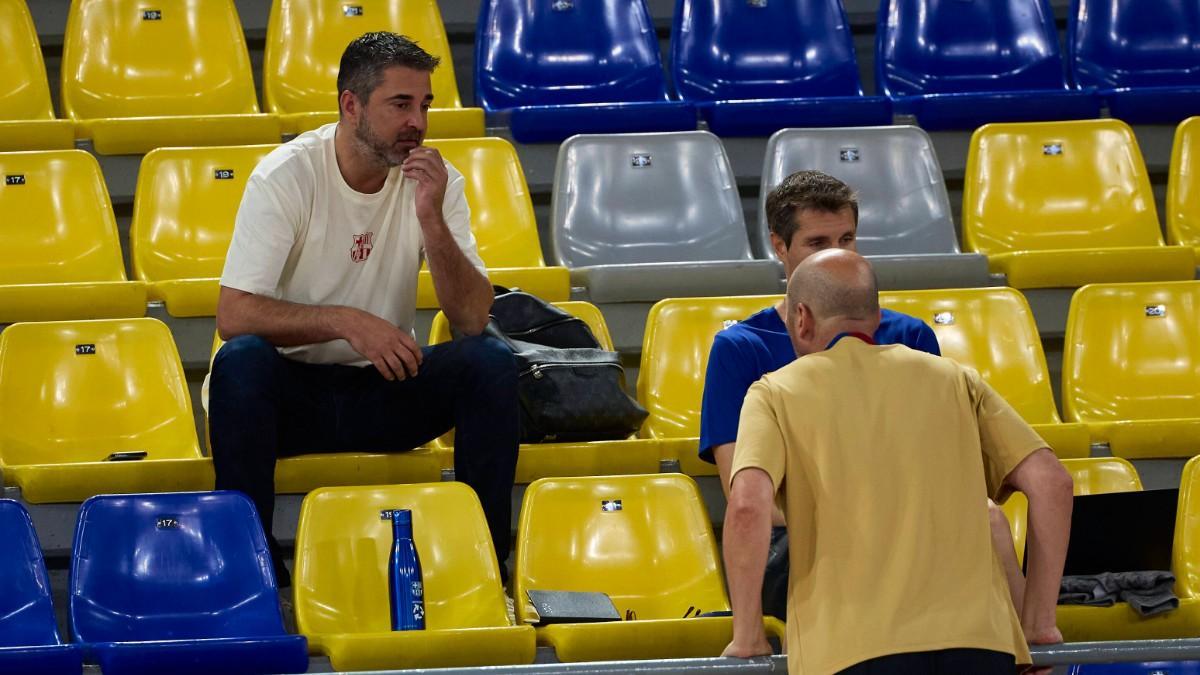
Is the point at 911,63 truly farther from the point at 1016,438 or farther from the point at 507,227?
the point at 1016,438

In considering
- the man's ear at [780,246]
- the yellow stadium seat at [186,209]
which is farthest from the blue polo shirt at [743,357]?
the yellow stadium seat at [186,209]

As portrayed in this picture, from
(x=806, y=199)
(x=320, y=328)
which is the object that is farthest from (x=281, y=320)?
(x=806, y=199)

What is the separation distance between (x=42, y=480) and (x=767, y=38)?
9.59 feet

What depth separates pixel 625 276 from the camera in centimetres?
469

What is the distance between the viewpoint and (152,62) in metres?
5.46

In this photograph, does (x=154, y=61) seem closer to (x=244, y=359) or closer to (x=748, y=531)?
(x=244, y=359)

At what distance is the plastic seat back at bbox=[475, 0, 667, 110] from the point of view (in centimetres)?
566

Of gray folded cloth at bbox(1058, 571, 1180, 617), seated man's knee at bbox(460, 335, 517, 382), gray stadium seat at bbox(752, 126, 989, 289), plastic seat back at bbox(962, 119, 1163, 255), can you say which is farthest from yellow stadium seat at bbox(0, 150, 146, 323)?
gray folded cloth at bbox(1058, 571, 1180, 617)

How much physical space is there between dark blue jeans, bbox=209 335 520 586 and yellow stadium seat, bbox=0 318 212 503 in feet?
1.13

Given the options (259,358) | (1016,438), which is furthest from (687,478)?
(1016,438)

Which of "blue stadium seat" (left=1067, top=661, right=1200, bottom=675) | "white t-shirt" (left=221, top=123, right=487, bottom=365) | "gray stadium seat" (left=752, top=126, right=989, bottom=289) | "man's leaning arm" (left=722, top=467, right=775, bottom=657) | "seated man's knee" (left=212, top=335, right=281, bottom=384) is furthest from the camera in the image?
"gray stadium seat" (left=752, top=126, right=989, bottom=289)

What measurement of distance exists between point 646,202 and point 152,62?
155 centimetres

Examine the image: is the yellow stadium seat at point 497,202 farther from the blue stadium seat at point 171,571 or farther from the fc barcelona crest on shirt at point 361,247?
the blue stadium seat at point 171,571

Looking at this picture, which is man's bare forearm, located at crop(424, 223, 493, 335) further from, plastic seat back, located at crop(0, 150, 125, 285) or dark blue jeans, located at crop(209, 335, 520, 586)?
plastic seat back, located at crop(0, 150, 125, 285)
